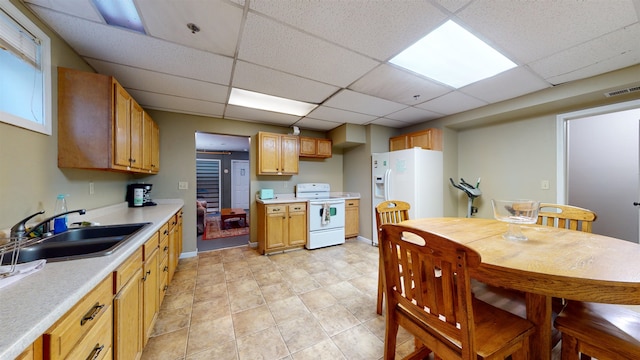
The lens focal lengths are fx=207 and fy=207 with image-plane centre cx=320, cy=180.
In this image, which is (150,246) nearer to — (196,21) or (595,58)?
(196,21)

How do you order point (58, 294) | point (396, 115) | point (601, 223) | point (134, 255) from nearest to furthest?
point (58, 294), point (134, 255), point (601, 223), point (396, 115)

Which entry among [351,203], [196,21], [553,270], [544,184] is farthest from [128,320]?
[544,184]

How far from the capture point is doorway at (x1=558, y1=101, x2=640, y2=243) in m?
2.61

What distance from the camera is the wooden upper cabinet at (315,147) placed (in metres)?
4.27

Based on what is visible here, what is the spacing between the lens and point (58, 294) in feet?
2.30

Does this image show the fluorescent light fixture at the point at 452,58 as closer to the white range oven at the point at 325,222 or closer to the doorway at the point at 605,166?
the doorway at the point at 605,166

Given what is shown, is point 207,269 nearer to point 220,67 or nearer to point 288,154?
point 288,154

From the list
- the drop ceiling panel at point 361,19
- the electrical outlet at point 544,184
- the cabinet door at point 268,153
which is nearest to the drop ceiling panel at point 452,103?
the electrical outlet at point 544,184

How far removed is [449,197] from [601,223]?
1.82m

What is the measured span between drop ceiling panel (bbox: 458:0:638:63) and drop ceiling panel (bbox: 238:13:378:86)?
2.74ft

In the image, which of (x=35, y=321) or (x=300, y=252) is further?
(x=300, y=252)

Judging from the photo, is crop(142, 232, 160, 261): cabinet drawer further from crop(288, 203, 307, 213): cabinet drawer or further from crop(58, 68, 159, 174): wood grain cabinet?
crop(288, 203, 307, 213): cabinet drawer

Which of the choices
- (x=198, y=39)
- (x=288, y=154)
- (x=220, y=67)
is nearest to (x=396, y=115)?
(x=288, y=154)

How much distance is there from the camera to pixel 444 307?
0.95 m
